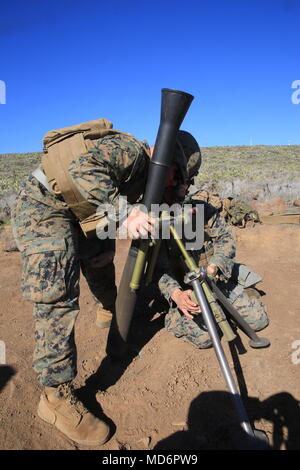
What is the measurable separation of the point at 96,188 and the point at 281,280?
3094 mm

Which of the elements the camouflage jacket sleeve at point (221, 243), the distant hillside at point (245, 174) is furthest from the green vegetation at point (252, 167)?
the camouflage jacket sleeve at point (221, 243)

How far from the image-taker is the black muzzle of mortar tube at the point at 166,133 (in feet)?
7.42

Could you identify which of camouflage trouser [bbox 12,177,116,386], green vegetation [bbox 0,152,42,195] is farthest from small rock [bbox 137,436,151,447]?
green vegetation [bbox 0,152,42,195]

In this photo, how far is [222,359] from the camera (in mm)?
2010

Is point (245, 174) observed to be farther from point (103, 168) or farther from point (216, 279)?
point (103, 168)

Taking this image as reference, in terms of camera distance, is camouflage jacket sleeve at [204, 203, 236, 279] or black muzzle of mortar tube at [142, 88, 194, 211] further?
camouflage jacket sleeve at [204, 203, 236, 279]

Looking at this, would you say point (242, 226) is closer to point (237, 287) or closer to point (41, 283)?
point (237, 287)

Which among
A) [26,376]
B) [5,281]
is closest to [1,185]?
[5,281]

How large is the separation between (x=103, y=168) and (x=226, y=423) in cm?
179

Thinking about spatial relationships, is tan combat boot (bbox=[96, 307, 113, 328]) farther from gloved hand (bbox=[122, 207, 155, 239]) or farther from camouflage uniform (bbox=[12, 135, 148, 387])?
gloved hand (bbox=[122, 207, 155, 239])

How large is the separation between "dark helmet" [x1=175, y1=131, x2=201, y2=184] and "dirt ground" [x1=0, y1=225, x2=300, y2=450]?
4.98 ft

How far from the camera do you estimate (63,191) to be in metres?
2.44

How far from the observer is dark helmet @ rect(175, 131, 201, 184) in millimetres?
2619

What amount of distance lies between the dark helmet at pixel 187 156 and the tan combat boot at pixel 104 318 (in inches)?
66.0
